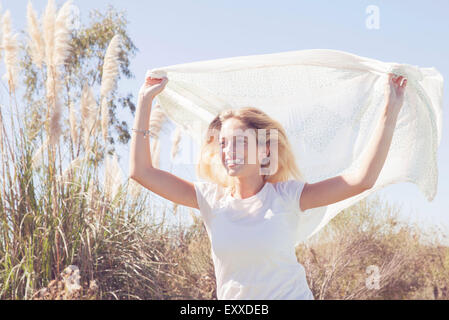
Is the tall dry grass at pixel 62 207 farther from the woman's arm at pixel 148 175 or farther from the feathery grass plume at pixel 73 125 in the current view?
the woman's arm at pixel 148 175

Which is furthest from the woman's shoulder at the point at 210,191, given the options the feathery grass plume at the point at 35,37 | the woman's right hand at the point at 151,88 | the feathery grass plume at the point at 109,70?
the feathery grass plume at the point at 35,37

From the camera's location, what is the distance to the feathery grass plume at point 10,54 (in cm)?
452

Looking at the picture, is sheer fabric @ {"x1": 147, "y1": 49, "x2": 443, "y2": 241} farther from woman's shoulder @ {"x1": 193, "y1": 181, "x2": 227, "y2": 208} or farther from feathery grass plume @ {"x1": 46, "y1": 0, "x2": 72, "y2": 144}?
feathery grass plume @ {"x1": 46, "y1": 0, "x2": 72, "y2": 144}

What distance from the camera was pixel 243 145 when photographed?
207 centimetres

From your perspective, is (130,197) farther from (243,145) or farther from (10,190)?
(243,145)

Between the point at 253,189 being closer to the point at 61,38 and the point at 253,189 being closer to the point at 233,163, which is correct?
the point at 233,163

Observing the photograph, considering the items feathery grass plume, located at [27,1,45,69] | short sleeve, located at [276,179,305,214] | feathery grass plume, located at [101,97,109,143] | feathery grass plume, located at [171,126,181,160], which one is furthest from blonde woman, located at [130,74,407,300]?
feathery grass plume, located at [171,126,181,160]

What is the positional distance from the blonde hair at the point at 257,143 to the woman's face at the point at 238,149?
36mm

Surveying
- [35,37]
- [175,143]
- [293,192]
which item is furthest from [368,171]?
[175,143]

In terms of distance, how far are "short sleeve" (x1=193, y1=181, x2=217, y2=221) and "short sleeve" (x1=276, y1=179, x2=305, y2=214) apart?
0.29 meters

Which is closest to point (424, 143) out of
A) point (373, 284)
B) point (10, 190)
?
point (10, 190)

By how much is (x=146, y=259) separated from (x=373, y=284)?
11.1 ft

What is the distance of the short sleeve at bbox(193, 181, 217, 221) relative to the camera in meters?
2.12

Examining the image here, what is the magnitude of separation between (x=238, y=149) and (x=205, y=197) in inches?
10.4
